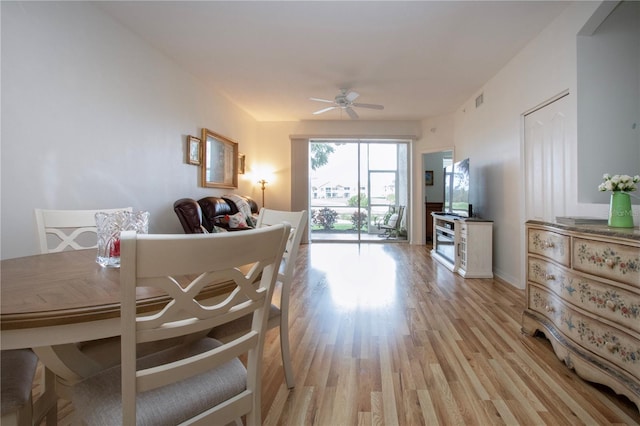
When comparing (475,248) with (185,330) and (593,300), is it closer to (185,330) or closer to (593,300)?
(593,300)

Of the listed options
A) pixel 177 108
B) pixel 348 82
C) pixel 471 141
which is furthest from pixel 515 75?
pixel 177 108

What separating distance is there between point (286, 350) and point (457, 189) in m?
3.86

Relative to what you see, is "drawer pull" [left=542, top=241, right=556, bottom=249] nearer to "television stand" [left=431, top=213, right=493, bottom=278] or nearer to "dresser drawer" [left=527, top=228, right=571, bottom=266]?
"dresser drawer" [left=527, top=228, right=571, bottom=266]

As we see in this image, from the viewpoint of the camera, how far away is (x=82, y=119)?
96.1 inches

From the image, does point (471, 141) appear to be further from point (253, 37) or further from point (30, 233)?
point (30, 233)

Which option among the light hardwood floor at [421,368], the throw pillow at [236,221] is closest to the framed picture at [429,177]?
the light hardwood floor at [421,368]

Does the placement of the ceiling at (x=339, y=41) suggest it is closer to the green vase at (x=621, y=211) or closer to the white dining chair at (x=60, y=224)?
the green vase at (x=621, y=211)

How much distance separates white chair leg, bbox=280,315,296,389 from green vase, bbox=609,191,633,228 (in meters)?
1.94

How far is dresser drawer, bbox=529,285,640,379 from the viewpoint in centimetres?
139

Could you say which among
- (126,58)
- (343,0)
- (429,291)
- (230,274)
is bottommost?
(429,291)

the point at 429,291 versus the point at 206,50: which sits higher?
the point at 206,50

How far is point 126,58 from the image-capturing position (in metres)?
2.90

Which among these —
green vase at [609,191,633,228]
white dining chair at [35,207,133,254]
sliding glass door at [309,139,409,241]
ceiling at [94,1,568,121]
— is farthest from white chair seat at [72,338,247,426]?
→ sliding glass door at [309,139,409,241]

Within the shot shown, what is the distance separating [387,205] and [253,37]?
15.7 feet
